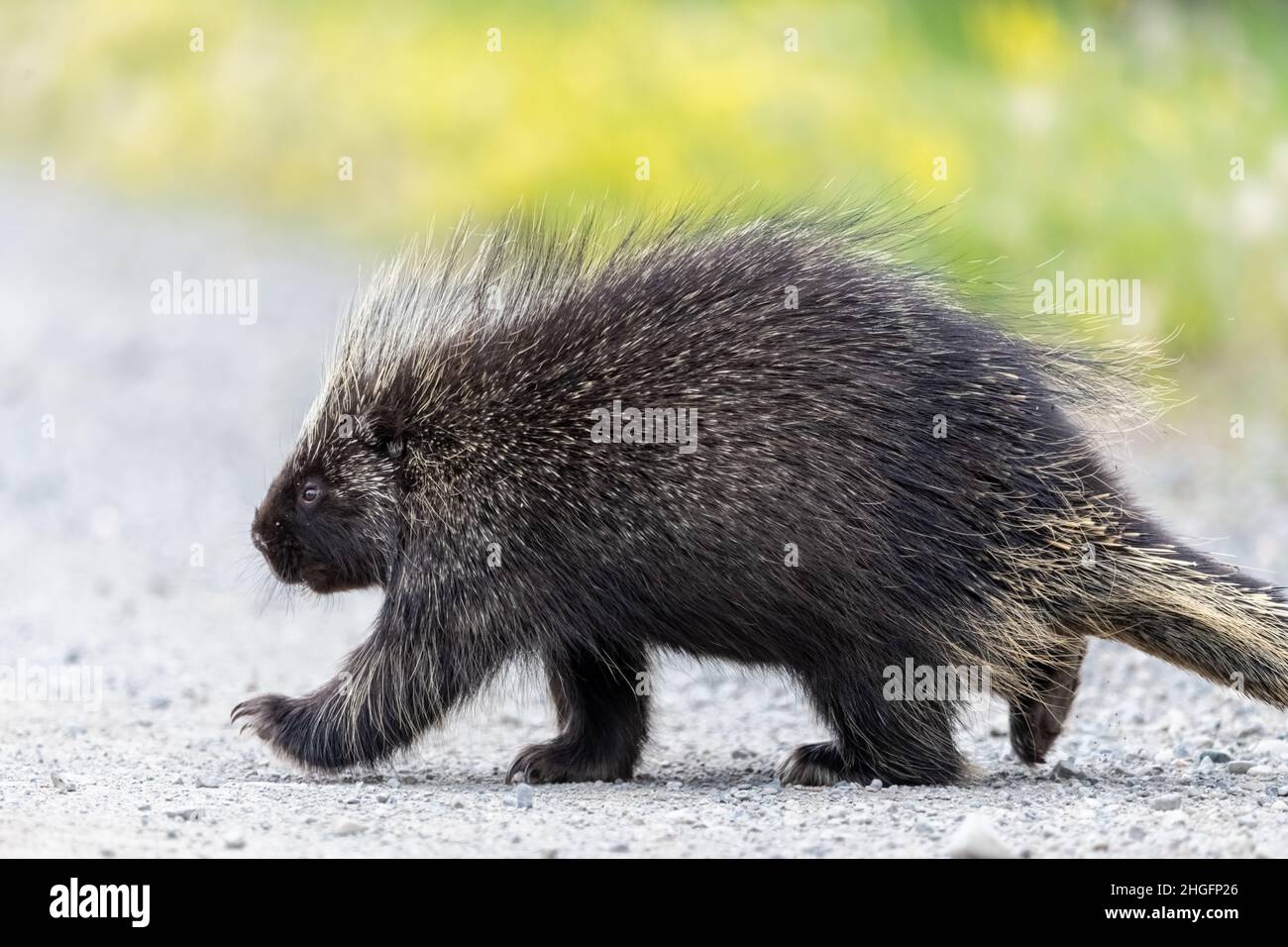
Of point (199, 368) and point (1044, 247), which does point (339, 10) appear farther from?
Result: point (1044, 247)

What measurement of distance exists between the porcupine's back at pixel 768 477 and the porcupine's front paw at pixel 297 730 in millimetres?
460

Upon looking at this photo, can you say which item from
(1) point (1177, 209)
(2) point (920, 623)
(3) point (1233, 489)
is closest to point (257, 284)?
(1) point (1177, 209)

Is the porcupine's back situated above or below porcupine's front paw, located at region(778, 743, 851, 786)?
above

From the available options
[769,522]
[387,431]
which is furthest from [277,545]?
[769,522]

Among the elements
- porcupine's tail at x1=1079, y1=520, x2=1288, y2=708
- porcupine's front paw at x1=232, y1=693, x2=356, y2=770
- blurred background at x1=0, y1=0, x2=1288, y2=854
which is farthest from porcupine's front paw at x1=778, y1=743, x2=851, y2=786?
porcupine's front paw at x1=232, y1=693, x2=356, y2=770

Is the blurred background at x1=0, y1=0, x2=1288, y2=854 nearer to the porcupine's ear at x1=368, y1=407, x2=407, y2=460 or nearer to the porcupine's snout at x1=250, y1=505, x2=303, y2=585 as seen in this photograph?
the porcupine's snout at x1=250, y1=505, x2=303, y2=585

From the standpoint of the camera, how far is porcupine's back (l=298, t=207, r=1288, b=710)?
14.9 feet

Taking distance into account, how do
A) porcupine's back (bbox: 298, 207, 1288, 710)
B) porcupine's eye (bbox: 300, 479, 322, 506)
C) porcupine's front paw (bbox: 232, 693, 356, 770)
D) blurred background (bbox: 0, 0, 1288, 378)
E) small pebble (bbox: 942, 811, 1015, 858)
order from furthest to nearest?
1. blurred background (bbox: 0, 0, 1288, 378)
2. porcupine's eye (bbox: 300, 479, 322, 506)
3. porcupine's front paw (bbox: 232, 693, 356, 770)
4. porcupine's back (bbox: 298, 207, 1288, 710)
5. small pebble (bbox: 942, 811, 1015, 858)

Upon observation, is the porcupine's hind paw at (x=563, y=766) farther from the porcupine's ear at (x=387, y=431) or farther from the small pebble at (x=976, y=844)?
the small pebble at (x=976, y=844)

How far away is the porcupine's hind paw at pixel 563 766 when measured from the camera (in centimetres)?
504

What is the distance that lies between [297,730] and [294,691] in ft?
4.61

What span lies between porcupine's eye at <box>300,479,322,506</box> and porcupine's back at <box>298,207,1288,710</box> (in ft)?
1.11

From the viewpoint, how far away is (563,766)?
16.7 feet

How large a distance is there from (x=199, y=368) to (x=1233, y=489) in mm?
6439
